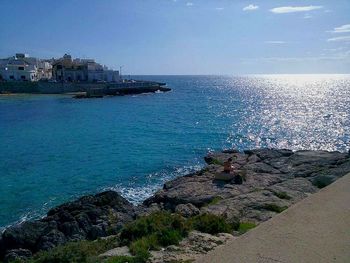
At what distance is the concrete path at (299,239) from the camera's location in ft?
25.5

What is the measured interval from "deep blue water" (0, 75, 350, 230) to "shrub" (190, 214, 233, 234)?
10.6 m

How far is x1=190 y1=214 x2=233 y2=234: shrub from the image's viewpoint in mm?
10430

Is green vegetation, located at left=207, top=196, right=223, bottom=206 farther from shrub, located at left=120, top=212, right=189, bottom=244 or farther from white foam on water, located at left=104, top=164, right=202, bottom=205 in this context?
shrub, located at left=120, top=212, right=189, bottom=244

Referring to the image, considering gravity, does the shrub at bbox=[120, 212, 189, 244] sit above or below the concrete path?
below

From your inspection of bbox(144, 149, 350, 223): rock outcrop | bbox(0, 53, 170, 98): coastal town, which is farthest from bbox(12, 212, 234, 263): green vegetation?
bbox(0, 53, 170, 98): coastal town

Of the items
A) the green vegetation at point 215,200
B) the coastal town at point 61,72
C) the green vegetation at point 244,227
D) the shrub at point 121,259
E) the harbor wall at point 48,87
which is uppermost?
the coastal town at point 61,72

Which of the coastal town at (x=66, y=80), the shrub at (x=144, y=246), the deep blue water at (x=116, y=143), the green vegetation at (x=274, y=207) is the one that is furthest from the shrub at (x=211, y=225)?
the coastal town at (x=66, y=80)

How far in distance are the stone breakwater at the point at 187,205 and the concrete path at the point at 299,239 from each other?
46.0 inches

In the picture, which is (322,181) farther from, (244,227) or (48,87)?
(48,87)

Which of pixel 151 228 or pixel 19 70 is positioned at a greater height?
pixel 19 70

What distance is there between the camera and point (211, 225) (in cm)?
1054

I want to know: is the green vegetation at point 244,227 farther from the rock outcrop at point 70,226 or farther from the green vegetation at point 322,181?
the green vegetation at point 322,181

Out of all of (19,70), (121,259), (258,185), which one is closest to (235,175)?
(258,185)

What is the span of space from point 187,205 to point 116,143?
2245 centimetres
